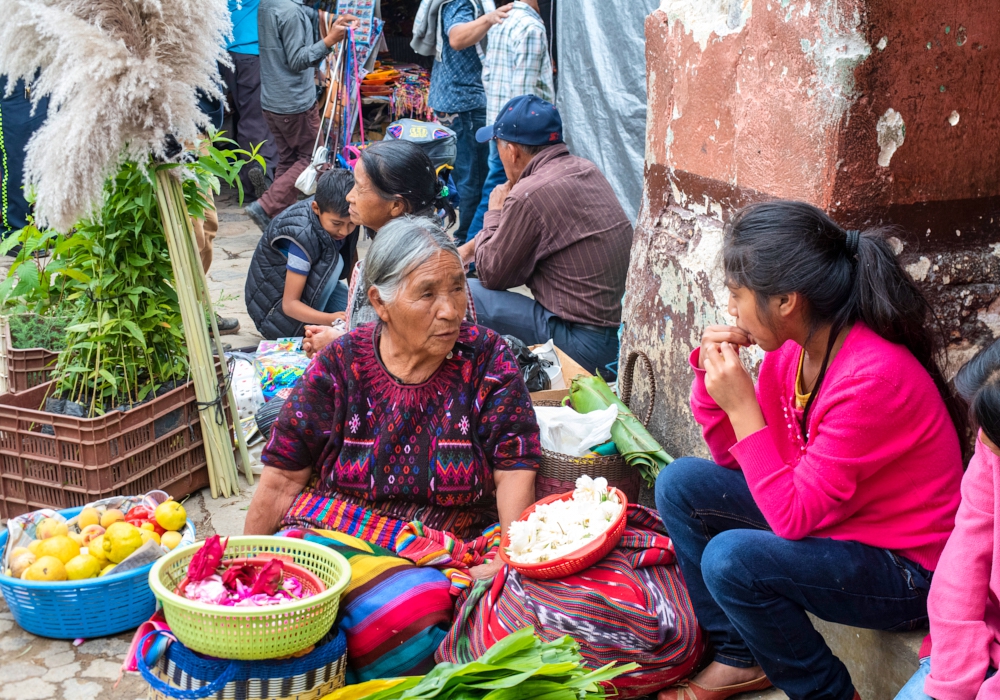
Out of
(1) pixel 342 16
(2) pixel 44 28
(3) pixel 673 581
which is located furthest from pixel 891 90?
(1) pixel 342 16

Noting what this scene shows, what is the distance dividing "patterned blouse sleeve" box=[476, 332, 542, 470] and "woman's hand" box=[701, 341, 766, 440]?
68 centimetres

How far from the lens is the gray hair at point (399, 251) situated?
265 cm

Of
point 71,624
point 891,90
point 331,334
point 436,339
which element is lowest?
point 71,624

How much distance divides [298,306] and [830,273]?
10.3ft

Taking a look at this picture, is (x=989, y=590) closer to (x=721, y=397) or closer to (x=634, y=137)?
(x=721, y=397)

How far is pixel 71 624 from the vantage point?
2.83 meters

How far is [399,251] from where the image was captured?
2.68 meters

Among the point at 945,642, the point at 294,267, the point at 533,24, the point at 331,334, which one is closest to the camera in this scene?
the point at 945,642

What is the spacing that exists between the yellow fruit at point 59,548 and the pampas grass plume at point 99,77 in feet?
3.62

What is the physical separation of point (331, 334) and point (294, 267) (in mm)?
1042

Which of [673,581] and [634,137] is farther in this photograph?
[634,137]

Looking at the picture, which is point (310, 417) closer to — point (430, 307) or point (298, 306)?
point (430, 307)

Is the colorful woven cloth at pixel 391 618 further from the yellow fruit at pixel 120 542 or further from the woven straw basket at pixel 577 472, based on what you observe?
the yellow fruit at pixel 120 542

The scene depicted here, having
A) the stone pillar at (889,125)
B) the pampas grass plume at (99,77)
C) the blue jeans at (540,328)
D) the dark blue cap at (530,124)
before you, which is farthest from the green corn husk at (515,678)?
the dark blue cap at (530,124)
